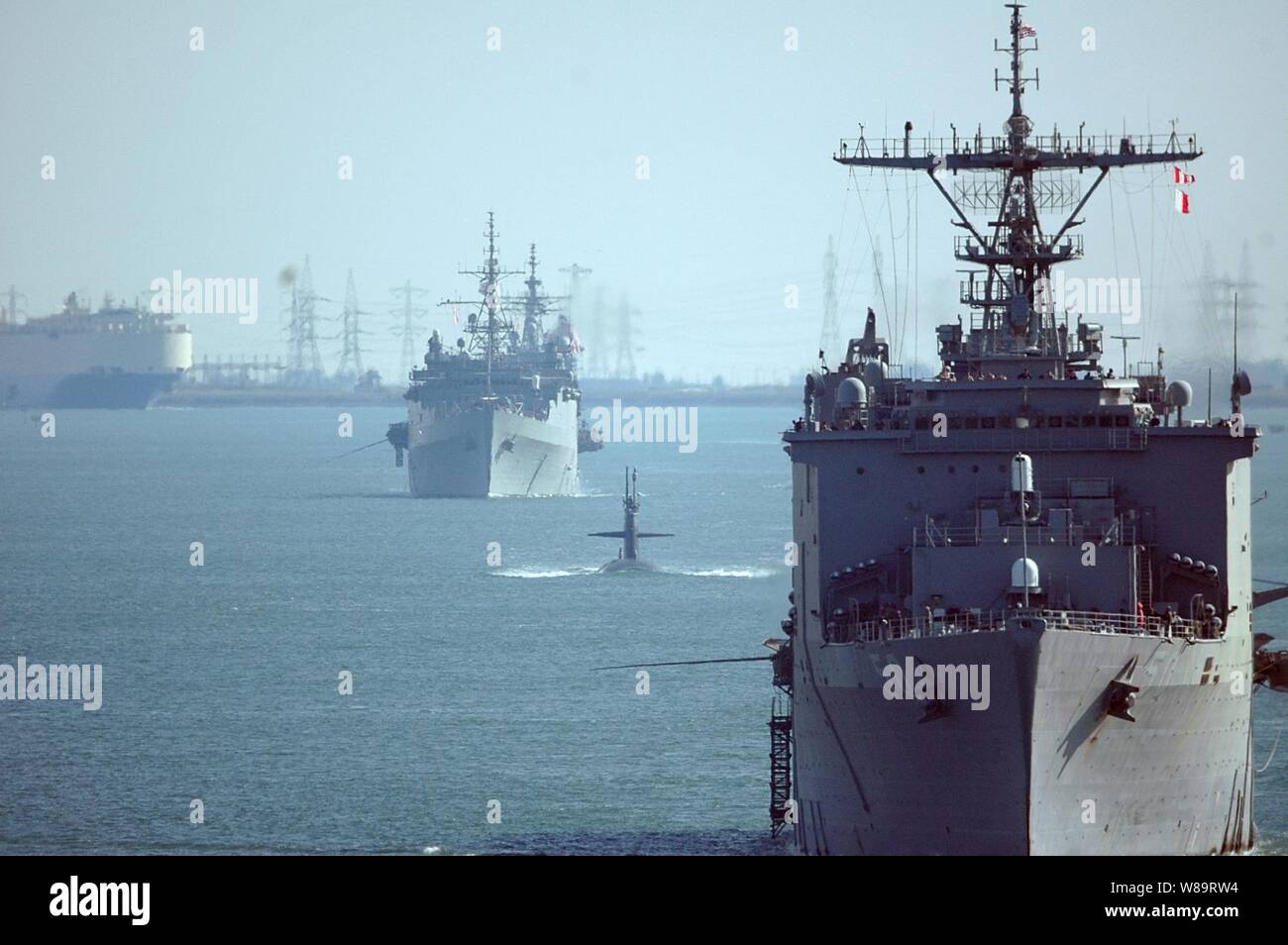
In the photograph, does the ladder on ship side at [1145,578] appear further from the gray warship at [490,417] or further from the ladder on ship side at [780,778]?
the gray warship at [490,417]

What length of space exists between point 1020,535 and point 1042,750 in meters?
3.74

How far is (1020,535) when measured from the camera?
1283 inches

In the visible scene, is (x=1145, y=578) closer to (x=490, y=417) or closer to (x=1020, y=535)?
(x=1020, y=535)

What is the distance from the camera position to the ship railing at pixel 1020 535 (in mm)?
32531

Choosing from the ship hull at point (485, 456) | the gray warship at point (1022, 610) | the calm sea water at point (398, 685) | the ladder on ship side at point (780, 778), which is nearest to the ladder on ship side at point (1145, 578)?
the gray warship at point (1022, 610)

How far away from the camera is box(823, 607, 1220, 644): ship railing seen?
31.1 meters

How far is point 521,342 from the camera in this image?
533 feet

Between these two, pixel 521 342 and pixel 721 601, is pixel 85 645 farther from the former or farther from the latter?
pixel 521 342

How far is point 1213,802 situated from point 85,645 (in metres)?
45.7

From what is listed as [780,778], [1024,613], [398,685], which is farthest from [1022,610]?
[398,685]

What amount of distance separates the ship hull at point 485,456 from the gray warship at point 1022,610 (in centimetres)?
10547

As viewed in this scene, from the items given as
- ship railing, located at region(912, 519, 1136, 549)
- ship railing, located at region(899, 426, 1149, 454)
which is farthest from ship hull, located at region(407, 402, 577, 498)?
ship railing, located at region(912, 519, 1136, 549)
